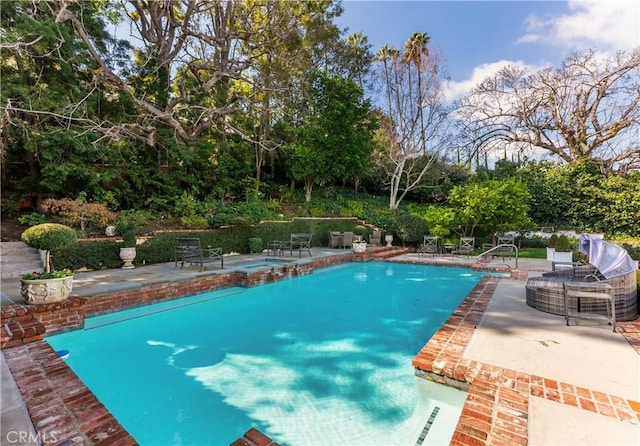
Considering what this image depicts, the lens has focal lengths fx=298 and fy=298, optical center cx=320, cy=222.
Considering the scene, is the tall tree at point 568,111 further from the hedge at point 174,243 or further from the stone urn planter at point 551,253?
the hedge at point 174,243

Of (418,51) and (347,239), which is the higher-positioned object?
(418,51)

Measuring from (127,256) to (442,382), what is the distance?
811 cm

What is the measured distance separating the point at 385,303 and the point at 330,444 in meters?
4.49

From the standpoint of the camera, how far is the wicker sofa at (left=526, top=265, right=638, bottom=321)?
13.4 ft

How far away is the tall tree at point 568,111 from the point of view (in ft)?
50.9

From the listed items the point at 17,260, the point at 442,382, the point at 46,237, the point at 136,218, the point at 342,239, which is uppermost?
the point at 136,218

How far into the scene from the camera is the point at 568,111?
1689 centimetres

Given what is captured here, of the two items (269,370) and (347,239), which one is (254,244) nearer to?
(347,239)

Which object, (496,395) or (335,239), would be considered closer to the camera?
(496,395)

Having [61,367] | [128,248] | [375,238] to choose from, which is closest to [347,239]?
[375,238]

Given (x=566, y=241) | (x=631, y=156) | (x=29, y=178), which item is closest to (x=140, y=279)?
(x=29, y=178)

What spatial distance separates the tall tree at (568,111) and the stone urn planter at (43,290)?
780 inches

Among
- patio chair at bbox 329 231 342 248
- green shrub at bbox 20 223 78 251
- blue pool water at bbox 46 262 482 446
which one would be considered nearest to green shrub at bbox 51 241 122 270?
green shrub at bbox 20 223 78 251

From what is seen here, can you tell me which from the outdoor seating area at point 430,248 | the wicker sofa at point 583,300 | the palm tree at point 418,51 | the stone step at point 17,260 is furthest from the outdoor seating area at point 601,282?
the palm tree at point 418,51
